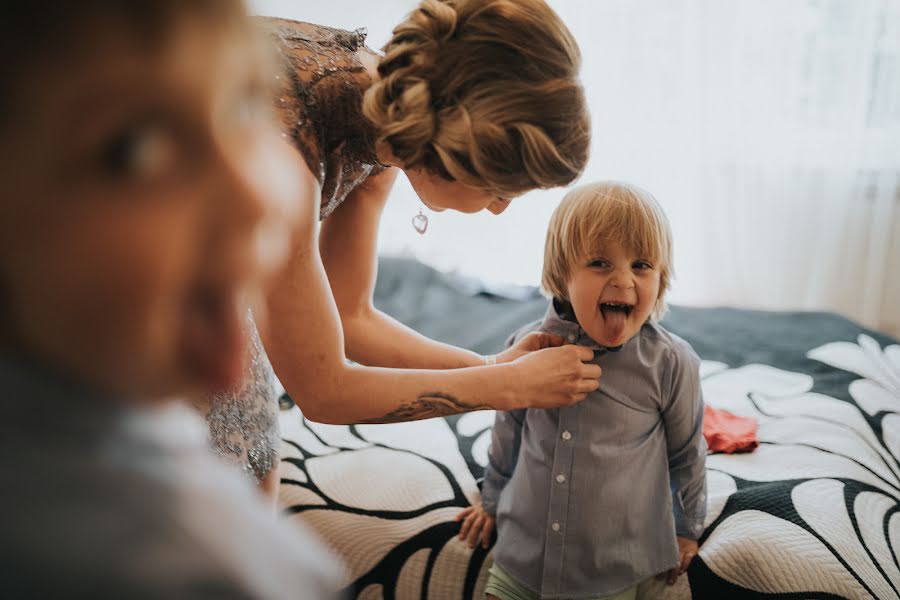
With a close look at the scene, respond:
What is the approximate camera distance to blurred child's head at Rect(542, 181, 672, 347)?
3.77ft

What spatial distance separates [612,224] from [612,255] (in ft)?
0.16

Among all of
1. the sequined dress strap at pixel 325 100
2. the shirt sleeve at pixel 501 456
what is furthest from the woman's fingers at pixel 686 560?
the sequined dress strap at pixel 325 100

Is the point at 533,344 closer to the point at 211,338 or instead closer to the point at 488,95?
the point at 488,95

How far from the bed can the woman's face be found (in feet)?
2.12

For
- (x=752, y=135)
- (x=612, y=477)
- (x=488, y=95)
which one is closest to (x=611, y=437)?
(x=612, y=477)

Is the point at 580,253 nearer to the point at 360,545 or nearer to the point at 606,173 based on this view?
the point at 360,545

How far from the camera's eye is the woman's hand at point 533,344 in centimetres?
128

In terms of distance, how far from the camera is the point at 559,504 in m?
1.21

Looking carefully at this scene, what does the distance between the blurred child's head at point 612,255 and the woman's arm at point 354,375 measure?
72 millimetres

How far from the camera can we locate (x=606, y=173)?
2896 millimetres

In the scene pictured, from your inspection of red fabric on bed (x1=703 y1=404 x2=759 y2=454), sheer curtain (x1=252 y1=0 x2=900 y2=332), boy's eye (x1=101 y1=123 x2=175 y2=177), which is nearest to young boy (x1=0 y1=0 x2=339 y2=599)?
boy's eye (x1=101 y1=123 x2=175 y2=177)

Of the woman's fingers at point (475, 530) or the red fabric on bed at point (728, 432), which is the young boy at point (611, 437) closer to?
the woman's fingers at point (475, 530)

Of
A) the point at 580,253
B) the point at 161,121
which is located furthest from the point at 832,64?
the point at 161,121

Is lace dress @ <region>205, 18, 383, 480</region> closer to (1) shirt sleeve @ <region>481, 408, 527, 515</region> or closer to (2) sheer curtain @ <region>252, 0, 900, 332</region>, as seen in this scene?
(1) shirt sleeve @ <region>481, 408, 527, 515</region>
